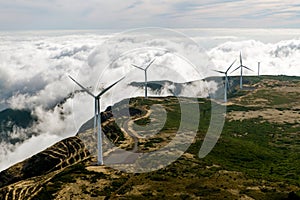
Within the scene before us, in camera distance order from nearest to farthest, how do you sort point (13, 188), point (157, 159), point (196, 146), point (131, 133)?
1. point (13, 188)
2. point (157, 159)
3. point (196, 146)
4. point (131, 133)

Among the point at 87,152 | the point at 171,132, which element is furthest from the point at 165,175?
the point at 171,132

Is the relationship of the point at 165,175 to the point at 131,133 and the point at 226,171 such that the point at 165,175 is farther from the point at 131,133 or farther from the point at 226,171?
the point at 131,133

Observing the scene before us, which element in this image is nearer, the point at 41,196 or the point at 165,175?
the point at 41,196

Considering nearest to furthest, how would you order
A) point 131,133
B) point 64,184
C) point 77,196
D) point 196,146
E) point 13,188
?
point 77,196
point 64,184
point 13,188
point 196,146
point 131,133

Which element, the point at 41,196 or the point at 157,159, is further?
the point at 157,159

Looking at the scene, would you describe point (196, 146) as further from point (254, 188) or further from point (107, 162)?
point (254, 188)

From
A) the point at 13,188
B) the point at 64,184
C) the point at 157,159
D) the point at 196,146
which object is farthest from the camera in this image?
the point at 196,146

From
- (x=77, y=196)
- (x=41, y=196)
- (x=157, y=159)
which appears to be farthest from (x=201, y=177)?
(x=41, y=196)

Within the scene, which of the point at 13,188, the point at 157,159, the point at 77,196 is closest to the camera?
the point at 77,196
